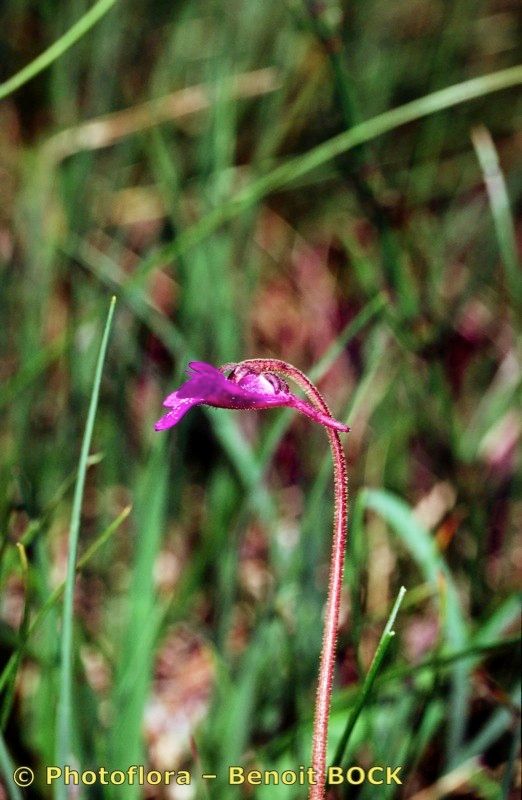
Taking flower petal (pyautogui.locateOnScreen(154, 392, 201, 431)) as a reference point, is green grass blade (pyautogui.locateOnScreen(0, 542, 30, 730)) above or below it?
below

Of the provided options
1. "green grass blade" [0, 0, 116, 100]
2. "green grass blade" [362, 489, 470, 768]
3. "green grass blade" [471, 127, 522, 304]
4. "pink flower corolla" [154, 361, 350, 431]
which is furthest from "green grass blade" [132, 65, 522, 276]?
"pink flower corolla" [154, 361, 350, 431]

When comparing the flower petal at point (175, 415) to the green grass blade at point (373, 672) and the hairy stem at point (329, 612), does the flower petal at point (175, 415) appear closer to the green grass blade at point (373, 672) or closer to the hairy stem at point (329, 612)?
the hairy stem at point (329, 612)

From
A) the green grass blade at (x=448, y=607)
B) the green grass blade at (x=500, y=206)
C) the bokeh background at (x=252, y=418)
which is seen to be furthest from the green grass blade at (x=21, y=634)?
the green grass blade at (x=500, y=206)

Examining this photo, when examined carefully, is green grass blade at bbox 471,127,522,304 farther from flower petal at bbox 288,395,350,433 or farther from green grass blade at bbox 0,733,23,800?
green grass blade at bbox 0,733,23,800

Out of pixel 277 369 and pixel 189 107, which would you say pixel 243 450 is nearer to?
pixel 277 369

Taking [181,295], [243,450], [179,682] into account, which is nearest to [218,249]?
[181,295]

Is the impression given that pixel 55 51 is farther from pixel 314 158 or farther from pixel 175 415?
pixel 175 415
